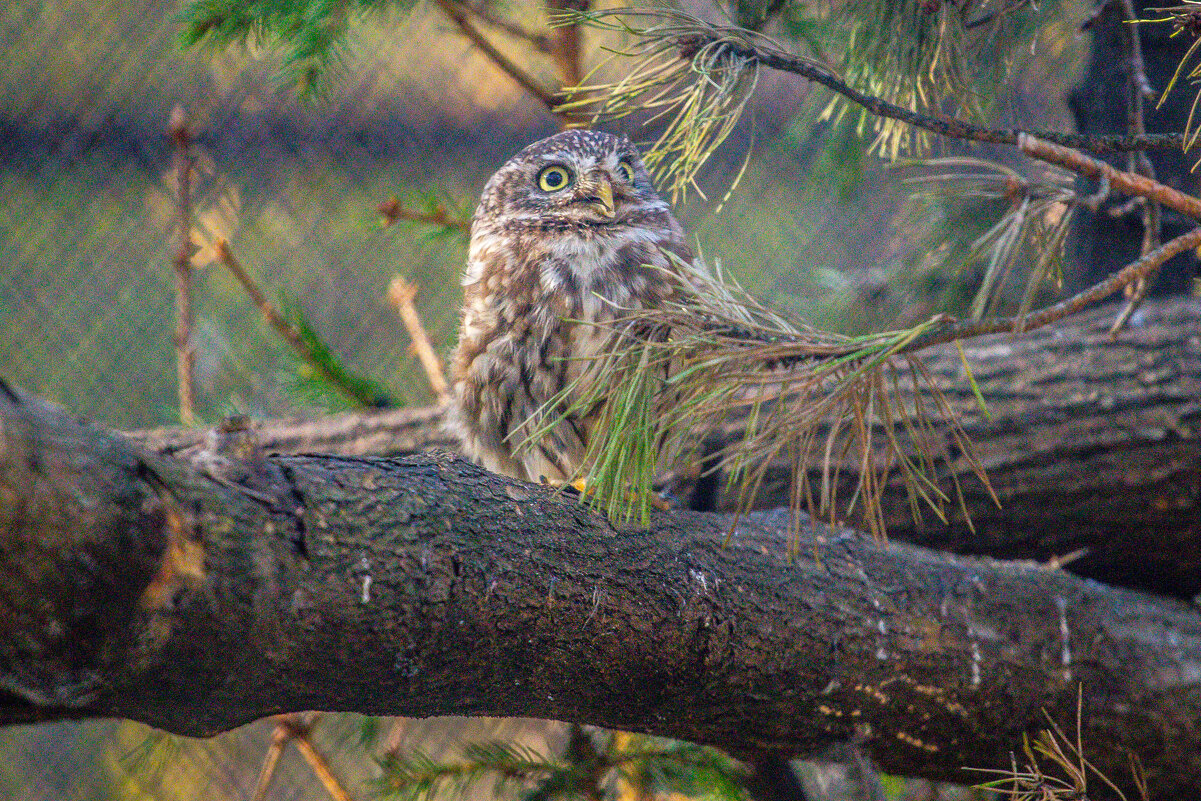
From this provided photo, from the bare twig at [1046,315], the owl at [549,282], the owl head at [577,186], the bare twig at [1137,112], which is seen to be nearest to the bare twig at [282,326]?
the owl at [549,282]

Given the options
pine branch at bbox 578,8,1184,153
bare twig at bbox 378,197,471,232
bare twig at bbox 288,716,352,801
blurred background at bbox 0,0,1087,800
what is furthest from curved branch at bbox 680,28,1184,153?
blurred background at bbox 0,0,1087,800

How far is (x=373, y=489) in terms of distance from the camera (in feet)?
3.16

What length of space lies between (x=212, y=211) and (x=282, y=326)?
1.29 meters

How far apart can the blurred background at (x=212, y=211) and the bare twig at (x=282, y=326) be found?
0.72 metres

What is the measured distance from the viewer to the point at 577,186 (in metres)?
1.81

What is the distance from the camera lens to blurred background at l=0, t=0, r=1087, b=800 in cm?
298

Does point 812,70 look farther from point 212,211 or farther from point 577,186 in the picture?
point 212,211

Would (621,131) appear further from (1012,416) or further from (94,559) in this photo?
(94,559)

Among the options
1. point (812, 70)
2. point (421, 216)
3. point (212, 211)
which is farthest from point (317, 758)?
point (212, 211)

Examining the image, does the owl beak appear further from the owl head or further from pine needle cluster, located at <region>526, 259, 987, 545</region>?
pine needle cluster, located at <region>526, 259, 987, 545</region>

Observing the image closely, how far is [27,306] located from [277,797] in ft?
6.23

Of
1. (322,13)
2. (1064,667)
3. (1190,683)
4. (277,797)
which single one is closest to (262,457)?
(322,13)

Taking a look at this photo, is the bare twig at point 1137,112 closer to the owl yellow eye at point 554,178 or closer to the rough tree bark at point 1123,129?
the rough tree bark at point 1123,129

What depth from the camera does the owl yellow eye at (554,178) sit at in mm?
1850
